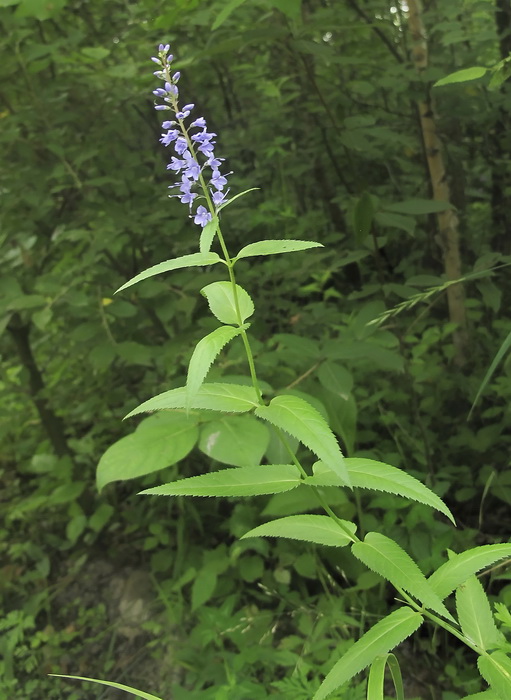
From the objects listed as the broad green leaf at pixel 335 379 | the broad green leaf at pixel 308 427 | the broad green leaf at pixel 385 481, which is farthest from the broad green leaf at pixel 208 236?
the broad green leaf at pixel 335 379

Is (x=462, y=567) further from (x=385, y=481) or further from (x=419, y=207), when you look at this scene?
(x=419, y=207)

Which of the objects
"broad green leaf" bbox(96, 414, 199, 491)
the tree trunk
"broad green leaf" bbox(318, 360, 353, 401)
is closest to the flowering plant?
"broad green leaf" bbox(96, 414, 199, 491)

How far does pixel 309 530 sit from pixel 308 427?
315 millimetres

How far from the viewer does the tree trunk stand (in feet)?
6.95

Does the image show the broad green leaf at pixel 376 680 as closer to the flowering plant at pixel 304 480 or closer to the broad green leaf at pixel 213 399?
the flowering plant at pixel 304 480

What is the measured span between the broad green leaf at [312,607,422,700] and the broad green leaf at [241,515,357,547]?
0.51ft

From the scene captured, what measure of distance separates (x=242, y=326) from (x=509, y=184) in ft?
7.40

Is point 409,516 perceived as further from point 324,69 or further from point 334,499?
point 324,69

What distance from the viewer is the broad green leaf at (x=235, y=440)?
1.23 meters

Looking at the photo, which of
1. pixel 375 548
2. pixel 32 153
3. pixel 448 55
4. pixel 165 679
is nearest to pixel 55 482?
pixel 165 679

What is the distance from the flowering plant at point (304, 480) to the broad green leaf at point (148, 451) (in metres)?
0.31

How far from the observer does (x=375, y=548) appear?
0.96 meters

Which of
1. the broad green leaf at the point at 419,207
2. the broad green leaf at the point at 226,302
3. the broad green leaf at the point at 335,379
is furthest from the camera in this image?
the broad green leaf at the point at 419,207

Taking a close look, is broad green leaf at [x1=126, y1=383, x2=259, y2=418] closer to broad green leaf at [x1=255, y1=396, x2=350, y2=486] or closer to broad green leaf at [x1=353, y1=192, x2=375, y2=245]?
broad green leaf at [x1=255, y1=396, x2=350, y2=486]
